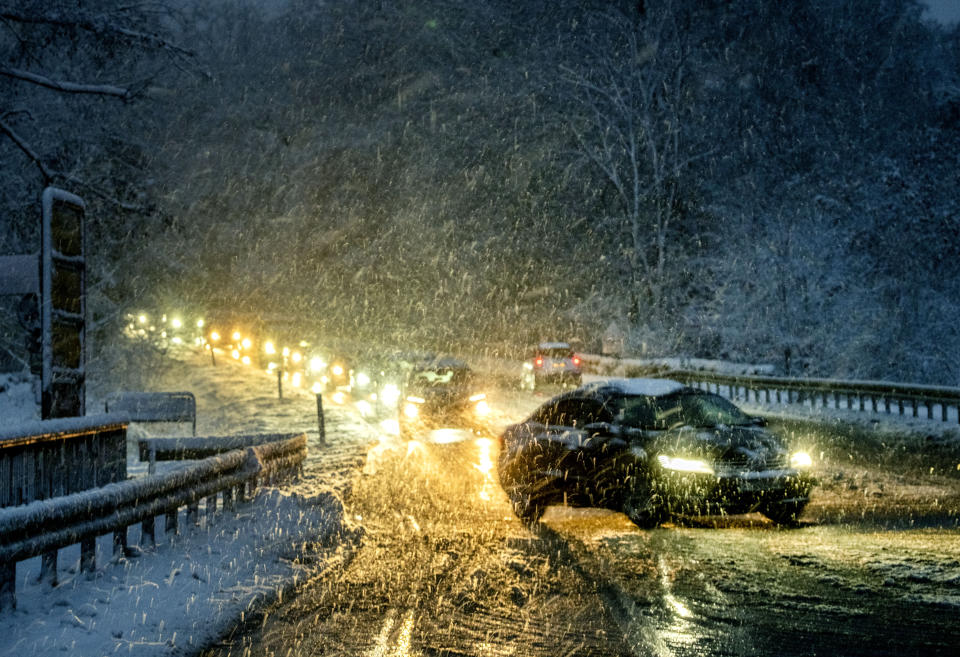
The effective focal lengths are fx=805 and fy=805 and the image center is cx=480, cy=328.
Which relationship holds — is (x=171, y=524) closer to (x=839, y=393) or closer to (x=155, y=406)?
(x=155, y=406)

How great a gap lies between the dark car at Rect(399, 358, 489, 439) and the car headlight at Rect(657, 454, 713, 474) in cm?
1032

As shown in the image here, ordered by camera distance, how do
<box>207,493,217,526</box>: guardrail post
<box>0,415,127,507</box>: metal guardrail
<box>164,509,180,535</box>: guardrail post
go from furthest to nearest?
<box>207,493,217,526</box>: guardrail post, <box>164,509,180,535</box>: guardrail post, <box>0,415,127,507</box>: metal guardrail

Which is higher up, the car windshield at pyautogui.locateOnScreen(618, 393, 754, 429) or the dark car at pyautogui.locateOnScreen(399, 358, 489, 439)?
the car windshield at pyautogui.locateOnScreen(618, 393, 754, 429)

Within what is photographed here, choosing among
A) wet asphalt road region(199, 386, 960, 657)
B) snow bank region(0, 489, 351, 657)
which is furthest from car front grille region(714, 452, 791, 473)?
snow bank region(0, 489, 351, 657)

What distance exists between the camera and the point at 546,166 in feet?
165

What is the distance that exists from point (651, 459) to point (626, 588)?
2.33m

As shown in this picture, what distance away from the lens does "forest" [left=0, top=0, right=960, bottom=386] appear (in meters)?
18.7

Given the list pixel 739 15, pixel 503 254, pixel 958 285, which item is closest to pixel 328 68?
pixel 503 254

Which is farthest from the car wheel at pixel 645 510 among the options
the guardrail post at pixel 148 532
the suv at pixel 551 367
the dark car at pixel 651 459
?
the suv at pixel 551 367

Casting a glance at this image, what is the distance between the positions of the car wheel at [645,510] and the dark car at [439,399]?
10005 mm

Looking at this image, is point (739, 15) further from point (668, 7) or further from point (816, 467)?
point (816, 467)

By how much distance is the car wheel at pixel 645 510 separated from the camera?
332 inches

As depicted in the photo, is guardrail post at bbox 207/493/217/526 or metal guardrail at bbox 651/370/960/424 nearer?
guardrail post at bbox 207/493/217/526

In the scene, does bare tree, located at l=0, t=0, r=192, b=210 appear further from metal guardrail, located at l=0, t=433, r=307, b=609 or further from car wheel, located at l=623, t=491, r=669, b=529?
car wheel, located at l=623, t=491, r=669, b=529
